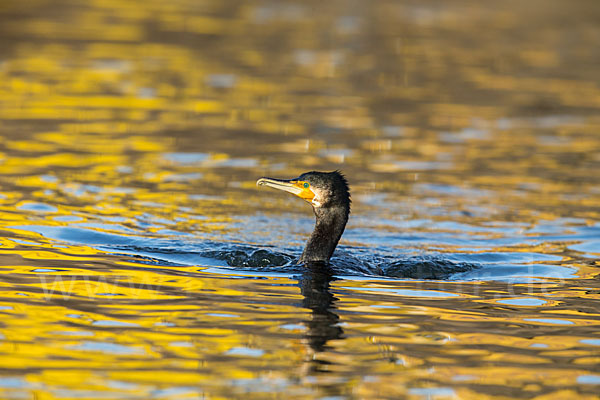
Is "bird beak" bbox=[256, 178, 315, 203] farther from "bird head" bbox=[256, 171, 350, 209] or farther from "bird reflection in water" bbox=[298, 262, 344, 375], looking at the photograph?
"bird reflection in water" bbox=[298, 262, 344, 375]

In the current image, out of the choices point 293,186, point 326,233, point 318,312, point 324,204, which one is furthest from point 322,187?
point 318,312

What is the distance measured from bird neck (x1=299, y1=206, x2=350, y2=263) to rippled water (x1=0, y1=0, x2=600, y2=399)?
8.3 inches

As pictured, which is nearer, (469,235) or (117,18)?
(469,235)

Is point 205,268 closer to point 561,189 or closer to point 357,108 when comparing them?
point 561,189

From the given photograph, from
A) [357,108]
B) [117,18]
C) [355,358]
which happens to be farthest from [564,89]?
[355,358]

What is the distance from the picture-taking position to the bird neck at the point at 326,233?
1054 cm

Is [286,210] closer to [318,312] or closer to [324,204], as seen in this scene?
[324,204]

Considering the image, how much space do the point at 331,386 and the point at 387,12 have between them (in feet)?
95.3

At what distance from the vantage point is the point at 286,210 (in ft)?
45.1

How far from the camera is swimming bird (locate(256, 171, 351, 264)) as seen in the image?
10477mm

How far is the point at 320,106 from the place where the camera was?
2052 cm

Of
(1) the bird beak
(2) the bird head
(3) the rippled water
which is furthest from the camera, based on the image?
(2) the bird head

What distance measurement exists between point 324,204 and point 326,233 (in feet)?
1.00

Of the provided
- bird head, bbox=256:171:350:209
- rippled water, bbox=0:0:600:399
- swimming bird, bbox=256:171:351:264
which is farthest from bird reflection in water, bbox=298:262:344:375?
bird head, bbox=256:171:350:209
